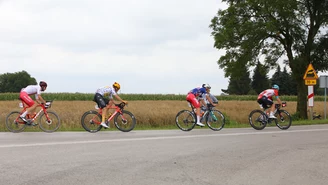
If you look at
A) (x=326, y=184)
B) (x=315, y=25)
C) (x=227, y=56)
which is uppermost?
(x=315, y=25)

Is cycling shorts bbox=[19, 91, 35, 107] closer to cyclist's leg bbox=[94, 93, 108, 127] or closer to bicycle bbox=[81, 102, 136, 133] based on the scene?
bicycle bbox=[81, 102, 136, 133]

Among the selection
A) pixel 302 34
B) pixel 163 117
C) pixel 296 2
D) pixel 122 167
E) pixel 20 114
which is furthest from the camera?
pixel 302 34

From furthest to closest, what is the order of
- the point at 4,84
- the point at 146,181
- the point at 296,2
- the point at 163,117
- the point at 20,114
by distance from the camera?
the point at 4,84 < the point at 296,2 < the point at 163,117 < the point at 20,114 < the point at 146,181

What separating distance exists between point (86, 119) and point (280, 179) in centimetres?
839

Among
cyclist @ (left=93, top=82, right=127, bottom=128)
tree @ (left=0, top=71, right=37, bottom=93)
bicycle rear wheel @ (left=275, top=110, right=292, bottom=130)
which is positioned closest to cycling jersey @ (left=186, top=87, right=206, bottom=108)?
cyclist @ (left=93, top=82, right=127, bottom=128)

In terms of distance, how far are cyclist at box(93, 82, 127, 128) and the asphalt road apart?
3.39 metres

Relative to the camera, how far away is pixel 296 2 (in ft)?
74.8

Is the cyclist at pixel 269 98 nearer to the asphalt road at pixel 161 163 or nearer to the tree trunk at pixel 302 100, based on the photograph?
the asphalt road at pixel 161 163

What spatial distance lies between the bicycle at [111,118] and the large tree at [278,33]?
40.7 feet

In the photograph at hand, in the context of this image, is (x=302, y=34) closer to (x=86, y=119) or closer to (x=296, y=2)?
(x=296, y=2)

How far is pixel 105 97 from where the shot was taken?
1355 centimetres

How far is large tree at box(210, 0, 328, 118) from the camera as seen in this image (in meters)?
23.2

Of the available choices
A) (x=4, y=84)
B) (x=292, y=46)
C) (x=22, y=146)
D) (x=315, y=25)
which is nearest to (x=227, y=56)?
(x=292, y=46)

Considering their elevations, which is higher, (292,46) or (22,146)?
(292,46)
